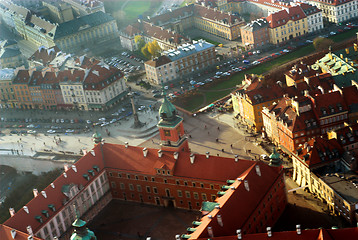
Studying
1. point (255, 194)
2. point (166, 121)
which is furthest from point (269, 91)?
point (255, 194)

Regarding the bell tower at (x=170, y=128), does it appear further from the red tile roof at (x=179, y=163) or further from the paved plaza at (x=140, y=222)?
the paved plaza at (x=140, y=222)

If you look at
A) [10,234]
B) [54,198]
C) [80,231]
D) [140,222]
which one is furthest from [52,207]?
[80,231]

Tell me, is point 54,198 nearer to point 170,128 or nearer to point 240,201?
point 170,128

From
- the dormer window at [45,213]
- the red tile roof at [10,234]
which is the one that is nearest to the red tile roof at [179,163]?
the dormer window at [45,213]

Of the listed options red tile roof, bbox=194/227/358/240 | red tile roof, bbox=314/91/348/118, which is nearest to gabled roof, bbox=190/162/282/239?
red tile roof, bbox=194/227/358/240

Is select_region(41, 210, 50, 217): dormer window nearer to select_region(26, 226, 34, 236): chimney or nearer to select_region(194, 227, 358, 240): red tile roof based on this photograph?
select_region(26, 226, 34, 236): chimney

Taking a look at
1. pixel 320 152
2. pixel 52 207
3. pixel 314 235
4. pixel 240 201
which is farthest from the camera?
pixel 320 152
